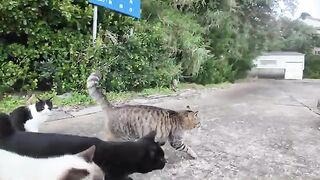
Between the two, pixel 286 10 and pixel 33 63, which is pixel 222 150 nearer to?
pixel 33 63

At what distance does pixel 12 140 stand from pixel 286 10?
933 cm

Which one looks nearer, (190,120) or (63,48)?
(190,120)

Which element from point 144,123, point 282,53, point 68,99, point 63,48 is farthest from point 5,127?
point 282,53

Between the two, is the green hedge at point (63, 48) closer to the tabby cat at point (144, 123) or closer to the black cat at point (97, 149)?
the tabby cat at point (144, 123)

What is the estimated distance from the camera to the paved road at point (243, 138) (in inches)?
97.3

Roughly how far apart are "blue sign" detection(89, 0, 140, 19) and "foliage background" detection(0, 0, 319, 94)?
299mm

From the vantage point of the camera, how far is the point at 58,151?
1.71 m

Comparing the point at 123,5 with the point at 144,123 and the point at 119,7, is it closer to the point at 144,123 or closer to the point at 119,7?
the point at 119,7

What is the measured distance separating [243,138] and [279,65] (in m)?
6.79

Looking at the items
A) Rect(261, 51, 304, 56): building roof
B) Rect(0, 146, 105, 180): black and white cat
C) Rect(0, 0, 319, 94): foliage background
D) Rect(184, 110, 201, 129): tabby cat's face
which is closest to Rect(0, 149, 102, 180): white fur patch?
Rect(0, 146, 105, 180): black and white cat

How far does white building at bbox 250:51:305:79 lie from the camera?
9.03 m

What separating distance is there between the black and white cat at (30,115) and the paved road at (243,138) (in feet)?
1.27

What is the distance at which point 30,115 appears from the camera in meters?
2.70

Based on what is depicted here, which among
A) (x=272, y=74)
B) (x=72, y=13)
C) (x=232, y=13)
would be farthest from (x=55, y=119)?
(x=272, y=74)
